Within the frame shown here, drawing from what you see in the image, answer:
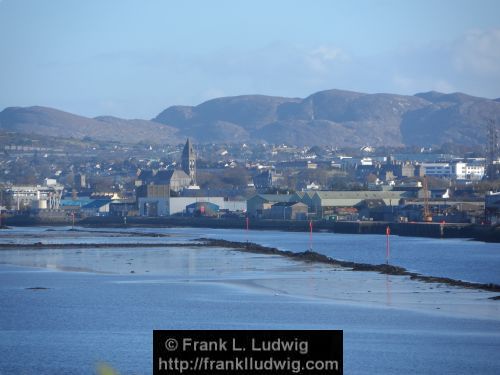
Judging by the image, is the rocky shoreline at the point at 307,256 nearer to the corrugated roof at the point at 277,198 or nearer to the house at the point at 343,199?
the house at the point at 343,199

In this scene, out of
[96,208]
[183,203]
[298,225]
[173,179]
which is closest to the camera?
[298,225]

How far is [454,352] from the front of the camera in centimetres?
1434

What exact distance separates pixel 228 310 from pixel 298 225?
39970mm

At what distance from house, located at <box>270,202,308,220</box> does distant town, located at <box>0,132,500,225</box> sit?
0.07 metres

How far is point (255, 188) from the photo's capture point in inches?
3693

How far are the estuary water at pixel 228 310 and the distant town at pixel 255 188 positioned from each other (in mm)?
22660

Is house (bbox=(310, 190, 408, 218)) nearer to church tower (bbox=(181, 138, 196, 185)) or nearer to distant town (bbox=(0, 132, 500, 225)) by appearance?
distant town (bbox=(0, 132, 500, 225))

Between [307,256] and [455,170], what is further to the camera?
[455,170]

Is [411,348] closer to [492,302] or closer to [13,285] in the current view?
[492,302]

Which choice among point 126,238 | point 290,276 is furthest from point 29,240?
point 290,276

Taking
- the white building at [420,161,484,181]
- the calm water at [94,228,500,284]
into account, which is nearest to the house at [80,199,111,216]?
the calm water at [94,228,500,284]

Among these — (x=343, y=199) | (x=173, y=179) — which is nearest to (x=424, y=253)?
(x=343, y=199)

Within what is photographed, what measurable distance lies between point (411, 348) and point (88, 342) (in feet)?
13.7

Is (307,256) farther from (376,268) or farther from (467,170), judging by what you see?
(467,170)
